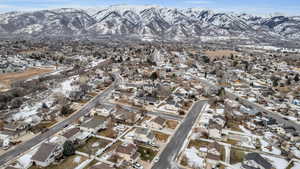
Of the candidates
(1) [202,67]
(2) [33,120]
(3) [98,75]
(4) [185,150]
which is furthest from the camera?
(1) [202,67]

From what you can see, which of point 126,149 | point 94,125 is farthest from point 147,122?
point 126,149

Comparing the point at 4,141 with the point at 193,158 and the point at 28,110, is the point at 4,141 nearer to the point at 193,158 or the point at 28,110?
the point at 28,110

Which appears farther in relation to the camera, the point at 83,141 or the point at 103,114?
the point at 103,114

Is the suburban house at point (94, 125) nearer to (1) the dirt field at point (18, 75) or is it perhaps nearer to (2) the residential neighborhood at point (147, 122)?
(2) the residential neighborhood at point (147, 122)

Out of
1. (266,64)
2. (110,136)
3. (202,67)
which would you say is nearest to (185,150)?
(110,136)

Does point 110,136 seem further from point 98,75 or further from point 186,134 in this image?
point 98,75

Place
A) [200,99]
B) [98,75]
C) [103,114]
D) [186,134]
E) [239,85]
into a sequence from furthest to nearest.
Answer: [98,75] < [239,85] < [200,99] < [103,114] < [186,134]

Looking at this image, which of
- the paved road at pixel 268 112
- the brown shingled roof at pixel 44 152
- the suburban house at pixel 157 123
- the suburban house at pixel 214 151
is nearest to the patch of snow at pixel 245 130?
the suburban house at pixel 214 151
